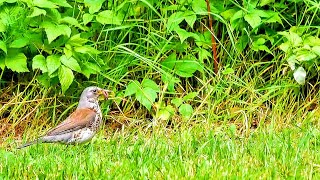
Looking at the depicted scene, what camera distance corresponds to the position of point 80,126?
590 cm

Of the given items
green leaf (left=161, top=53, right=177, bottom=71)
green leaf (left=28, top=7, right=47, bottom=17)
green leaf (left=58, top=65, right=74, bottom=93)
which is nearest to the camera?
green leaf (left=28, top=7, right=47, bottom=17)

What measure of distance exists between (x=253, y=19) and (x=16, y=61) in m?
1.81

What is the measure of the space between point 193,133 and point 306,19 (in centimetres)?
160

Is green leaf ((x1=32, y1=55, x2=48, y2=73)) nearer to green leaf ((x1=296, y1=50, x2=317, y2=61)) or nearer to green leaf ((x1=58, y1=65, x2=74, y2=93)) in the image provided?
green leaf ((x1=58, y1=65, x2=74, y2=93))

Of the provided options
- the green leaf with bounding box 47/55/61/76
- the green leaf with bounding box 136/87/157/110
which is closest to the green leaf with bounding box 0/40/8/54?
the green leaf with bounding box 47/55/61/76

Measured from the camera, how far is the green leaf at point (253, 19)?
643 centimetres

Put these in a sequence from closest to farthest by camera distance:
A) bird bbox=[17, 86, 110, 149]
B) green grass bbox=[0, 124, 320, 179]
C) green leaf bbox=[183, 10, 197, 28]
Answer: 1. green grass bbox=[0, 124, 320, 179]
2. bird bbox=[17, 86, 110, 149]
3. green leaf bbox=[183, 10, 197, 28]

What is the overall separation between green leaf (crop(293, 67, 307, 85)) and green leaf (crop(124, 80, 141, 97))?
3.92ft

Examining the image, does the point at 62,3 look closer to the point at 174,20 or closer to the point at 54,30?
the point at 54,30

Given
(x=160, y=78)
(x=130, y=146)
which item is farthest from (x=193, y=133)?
(x=160, y=78)

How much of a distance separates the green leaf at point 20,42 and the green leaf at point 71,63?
31 cm

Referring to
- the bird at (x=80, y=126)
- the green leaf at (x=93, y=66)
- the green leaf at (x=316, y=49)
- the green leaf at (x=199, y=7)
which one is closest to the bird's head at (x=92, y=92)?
the bird at (x=80, y=126)

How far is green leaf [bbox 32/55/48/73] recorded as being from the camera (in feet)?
20.8

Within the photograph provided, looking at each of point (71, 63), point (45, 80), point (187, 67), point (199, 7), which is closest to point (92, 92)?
point (71, 63)
